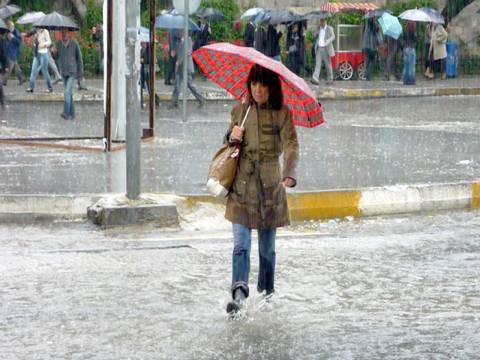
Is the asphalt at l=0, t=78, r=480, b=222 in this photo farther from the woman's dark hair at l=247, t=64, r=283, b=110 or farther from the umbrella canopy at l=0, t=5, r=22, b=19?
the umbrella canopy at l=0, t=5, r=22, b=19

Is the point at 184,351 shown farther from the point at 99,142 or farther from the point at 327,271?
the point at 99,142

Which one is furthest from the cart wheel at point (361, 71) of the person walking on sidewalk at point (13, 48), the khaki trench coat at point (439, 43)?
the person walking on sidewalk at point (13, 48)

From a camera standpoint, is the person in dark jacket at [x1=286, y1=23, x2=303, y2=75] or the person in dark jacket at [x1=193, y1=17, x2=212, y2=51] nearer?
the person in dark jacket at [x1=193, y1=17, x2=212, y2=51]

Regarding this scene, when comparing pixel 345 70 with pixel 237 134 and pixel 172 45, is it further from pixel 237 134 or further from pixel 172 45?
pixel 237 134

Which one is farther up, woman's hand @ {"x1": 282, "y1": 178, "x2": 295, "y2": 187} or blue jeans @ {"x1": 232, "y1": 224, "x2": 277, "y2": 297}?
woman's hand @ {"x1": 282, "y1": 178, "x2": 295, "y2": 187}

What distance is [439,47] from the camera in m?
34.0

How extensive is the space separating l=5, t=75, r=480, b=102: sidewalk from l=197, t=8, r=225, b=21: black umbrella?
1.82 m

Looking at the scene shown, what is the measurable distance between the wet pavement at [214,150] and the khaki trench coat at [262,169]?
462cm

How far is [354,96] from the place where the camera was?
2928 centimetres

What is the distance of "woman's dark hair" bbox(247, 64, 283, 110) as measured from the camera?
7656 millimetres

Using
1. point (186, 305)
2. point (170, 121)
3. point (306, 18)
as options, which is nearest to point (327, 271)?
point (186, 305)

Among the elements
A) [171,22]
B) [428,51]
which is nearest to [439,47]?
[428,51]

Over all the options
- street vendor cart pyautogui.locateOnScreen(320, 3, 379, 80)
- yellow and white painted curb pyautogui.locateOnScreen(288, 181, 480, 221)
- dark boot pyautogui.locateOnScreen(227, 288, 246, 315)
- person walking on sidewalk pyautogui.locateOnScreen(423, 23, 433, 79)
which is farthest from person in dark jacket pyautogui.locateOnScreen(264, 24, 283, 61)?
dark boot pyautogui.locateOnScreen(227, 288, 246, 315)

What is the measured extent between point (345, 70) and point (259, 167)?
1061 inches
